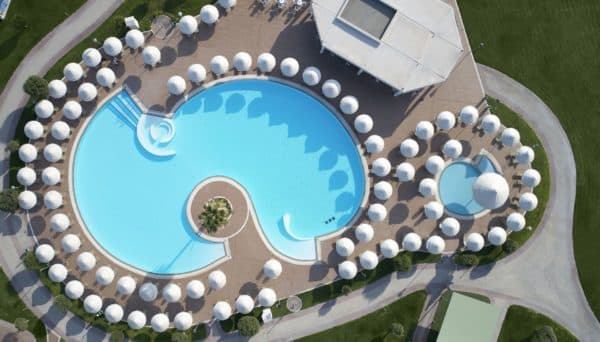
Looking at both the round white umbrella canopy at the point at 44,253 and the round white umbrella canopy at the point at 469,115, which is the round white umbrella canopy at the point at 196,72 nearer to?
the round white umbrella canopy at the point at 44,253

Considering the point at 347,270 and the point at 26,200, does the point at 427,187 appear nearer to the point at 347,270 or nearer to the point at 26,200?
the point at 347,270

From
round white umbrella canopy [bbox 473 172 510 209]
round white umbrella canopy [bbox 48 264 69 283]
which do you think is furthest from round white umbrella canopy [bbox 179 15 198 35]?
round white umbrella canopy [bbox 473 172 510 209]

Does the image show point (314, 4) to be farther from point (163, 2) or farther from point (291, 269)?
point (291, 269)

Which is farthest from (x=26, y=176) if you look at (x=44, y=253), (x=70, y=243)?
(x=70, y=243)

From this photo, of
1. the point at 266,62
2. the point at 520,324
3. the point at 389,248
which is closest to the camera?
the point at 389,248

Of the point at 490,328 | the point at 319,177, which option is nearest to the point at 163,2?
the point at 319,177

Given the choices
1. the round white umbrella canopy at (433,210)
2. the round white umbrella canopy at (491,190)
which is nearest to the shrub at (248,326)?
the round white umbrella canopy at (433,210)
